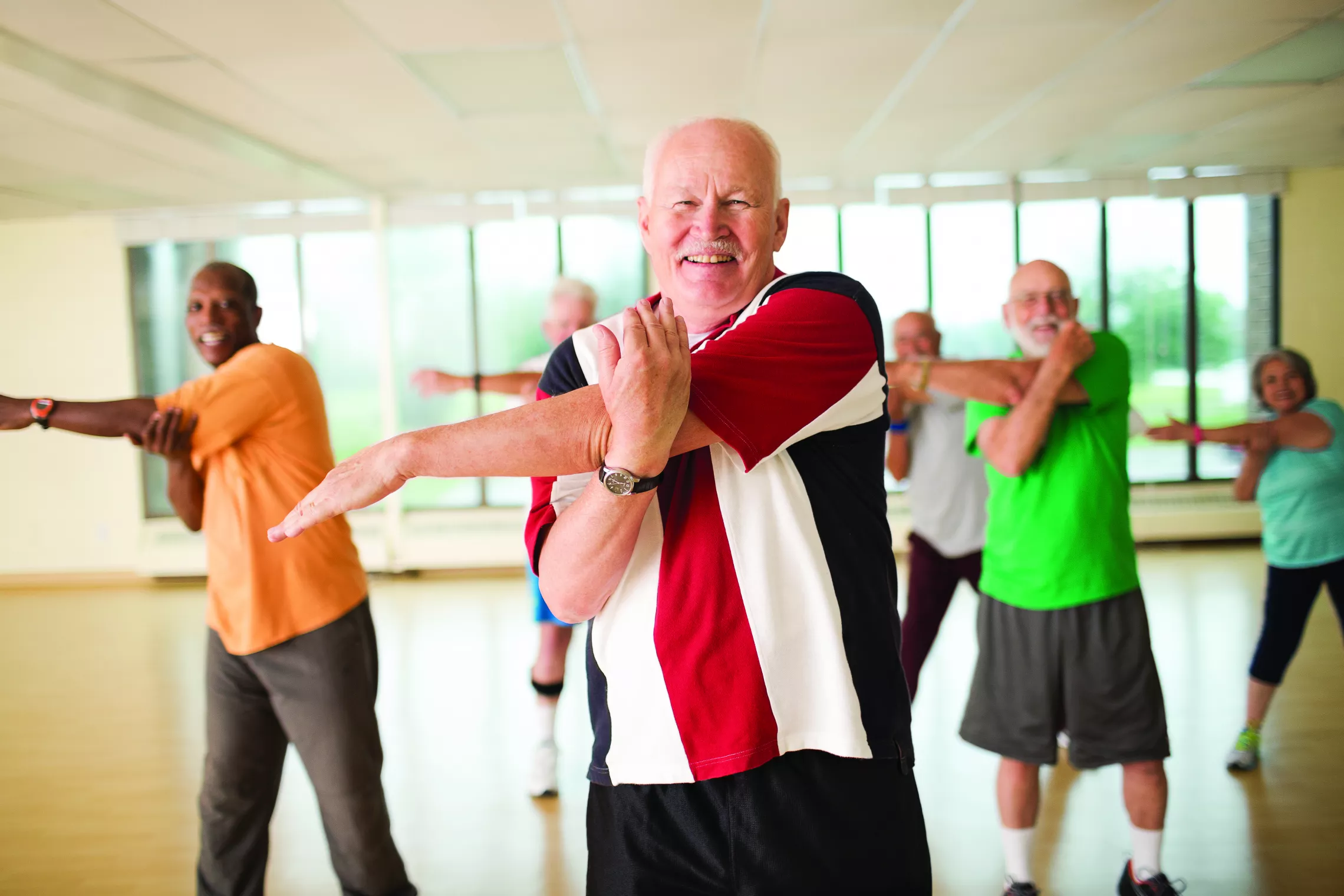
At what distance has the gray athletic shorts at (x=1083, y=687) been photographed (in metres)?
2.28

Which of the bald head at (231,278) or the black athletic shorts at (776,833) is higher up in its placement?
the bald head at (231,278)

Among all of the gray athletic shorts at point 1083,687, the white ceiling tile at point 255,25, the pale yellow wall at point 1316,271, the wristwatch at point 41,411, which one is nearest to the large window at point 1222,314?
the pale yellow wall at point 1316,271

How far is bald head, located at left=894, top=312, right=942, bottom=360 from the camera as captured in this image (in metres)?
3.73

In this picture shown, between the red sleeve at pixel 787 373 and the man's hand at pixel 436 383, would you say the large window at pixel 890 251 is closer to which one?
the man's hand at pixel 436 383

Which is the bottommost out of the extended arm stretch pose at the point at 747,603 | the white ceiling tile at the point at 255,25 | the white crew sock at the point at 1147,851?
the white crew sock at the point at 1147,851

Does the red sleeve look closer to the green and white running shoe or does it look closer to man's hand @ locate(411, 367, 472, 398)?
man's hand @ locate(411, 367, 472, 398)

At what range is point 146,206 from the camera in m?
7.84

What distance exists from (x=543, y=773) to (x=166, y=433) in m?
1.88

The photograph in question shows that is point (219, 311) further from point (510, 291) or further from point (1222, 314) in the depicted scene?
point (1222, 314)

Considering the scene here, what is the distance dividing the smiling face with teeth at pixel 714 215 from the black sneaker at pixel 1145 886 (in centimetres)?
206

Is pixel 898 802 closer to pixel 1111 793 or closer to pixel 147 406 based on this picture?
pixel 147 406

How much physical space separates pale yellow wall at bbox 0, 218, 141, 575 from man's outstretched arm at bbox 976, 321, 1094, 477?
783 centimetres

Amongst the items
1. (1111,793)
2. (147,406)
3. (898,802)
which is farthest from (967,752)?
(147,406)

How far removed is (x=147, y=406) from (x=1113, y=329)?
8.10 metres
